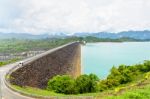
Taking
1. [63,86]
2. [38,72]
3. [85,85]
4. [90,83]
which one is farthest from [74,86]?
[38,72]

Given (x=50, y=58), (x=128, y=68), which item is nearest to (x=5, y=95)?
(x=128, y=68)

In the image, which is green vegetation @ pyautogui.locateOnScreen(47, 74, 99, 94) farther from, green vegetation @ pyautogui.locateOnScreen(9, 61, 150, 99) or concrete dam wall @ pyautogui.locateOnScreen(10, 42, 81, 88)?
concrete dam wall @ pyautogui.locateOnScreen(10, 42, 81, 88)

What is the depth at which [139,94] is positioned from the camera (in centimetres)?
2120

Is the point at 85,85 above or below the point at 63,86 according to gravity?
above

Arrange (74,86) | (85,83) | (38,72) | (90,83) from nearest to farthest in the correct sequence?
(85,83) → (74,86) → (90,83) → (38,72)

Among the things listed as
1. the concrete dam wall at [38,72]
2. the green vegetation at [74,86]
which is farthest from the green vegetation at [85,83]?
the concrete dam wall at [38,72]

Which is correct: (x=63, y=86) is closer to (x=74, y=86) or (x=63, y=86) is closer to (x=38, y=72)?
(x=74, y=86)

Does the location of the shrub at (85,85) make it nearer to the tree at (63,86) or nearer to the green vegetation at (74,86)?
the green vegetation at (74,86)

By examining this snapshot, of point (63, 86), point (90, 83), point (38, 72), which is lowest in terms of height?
point (63, 86)

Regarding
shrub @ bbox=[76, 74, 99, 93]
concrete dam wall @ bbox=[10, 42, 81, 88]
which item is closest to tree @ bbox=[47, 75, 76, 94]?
shrub @ bbox=[76, 74, 99, 93]

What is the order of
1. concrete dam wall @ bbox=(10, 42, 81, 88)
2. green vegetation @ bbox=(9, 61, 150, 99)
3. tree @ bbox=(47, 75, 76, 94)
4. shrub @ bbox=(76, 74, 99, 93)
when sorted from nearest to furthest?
green vegetation @ bbox=(9, 61, 150, 99) → concrete dam wall @ bbox=(10, 42, 81, 88) → tree @ bbox=(47, 75, 76, 94) → shrub @ bbox=(76, 74, 99, 93)

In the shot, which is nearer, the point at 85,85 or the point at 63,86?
the point at 85,85

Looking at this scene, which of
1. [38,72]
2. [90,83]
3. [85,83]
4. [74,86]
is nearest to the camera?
[85,83]

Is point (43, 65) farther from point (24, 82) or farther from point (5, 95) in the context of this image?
point (5, 95)
